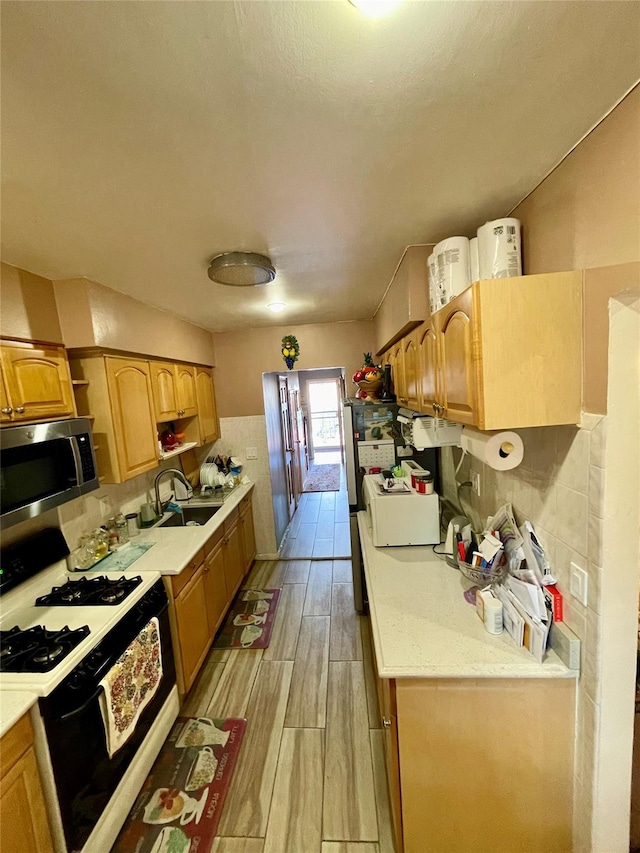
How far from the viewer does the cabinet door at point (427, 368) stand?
4.52 ft

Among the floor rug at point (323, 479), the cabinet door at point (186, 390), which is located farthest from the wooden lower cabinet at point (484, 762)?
the floor rug at point (323, 479)

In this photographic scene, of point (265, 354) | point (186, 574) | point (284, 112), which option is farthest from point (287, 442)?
point (284, 112)

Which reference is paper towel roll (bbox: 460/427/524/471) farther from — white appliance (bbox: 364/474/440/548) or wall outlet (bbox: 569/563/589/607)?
white appliance (bbox: 364/474/440/548)

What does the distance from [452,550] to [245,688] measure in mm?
1572

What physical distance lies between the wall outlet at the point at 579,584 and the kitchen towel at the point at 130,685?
5.78 feet

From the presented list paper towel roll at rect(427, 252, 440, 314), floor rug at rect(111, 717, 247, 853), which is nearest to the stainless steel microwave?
floor rug at rect(111, 717, 247, 853)

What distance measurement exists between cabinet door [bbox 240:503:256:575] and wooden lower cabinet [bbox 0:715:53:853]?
198 cm

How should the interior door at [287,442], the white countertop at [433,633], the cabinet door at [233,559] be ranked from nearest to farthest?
the white countertop at [433,633] < the cabinet door at [233,559] < the interior door at [287,442]

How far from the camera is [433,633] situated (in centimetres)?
123

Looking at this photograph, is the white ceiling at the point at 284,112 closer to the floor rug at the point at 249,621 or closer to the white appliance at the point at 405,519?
the white appliance at the point at 405,519

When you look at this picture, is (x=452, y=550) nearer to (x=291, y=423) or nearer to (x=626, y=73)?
(x=626, y=73)

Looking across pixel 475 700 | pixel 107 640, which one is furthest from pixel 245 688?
pixel 475 700

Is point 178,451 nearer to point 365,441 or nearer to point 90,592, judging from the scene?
point 90,592

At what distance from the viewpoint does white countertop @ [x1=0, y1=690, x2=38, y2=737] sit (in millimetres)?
1010
